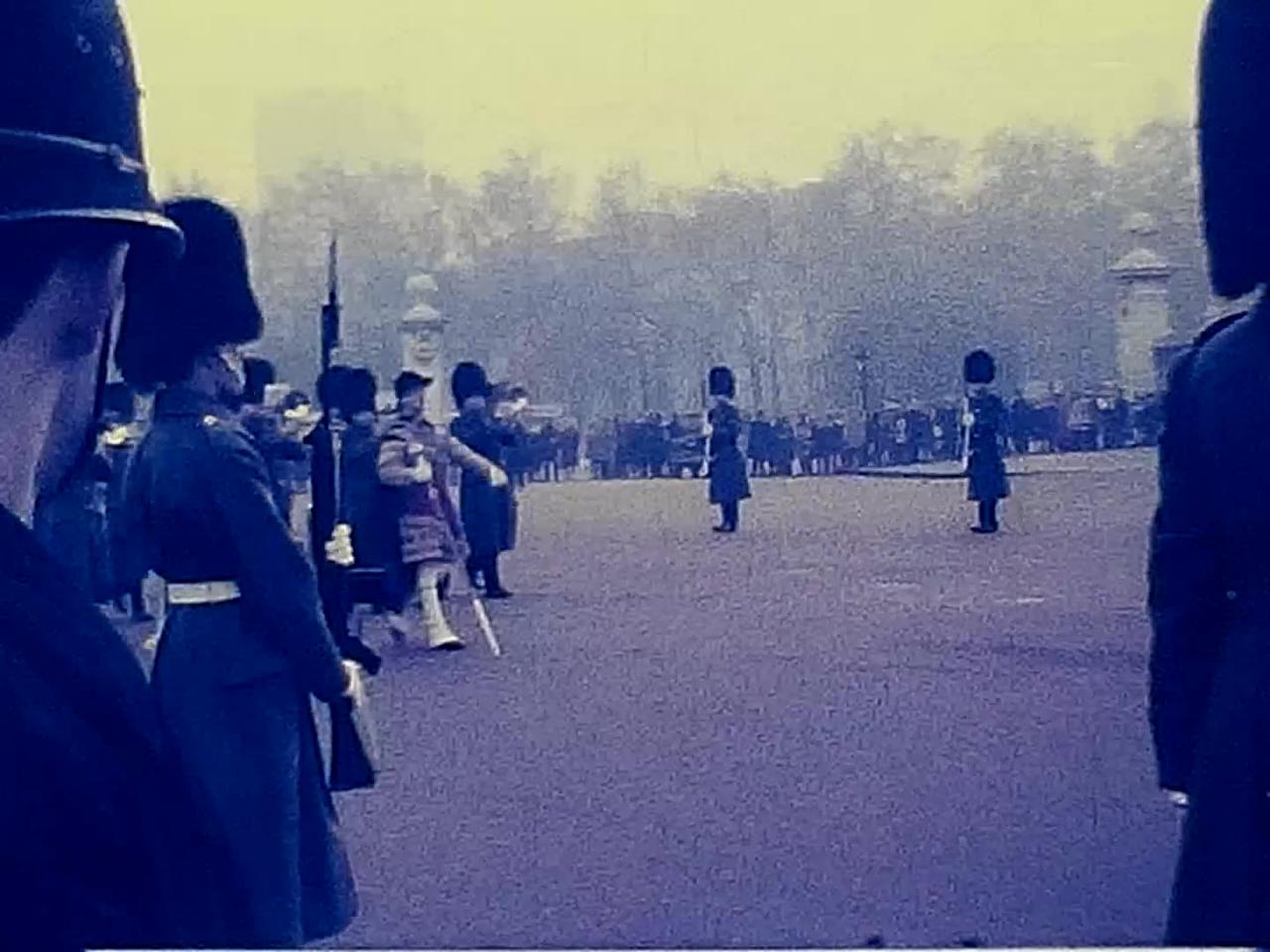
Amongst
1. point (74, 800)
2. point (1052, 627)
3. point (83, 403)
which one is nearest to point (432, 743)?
point (74, 800)

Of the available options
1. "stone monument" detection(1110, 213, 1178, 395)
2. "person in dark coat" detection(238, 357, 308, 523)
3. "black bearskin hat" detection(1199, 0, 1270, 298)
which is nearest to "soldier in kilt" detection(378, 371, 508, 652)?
"person in dark coat" detection(238, 357, 308, 523)

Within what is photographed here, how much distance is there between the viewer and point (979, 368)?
264 centimetres

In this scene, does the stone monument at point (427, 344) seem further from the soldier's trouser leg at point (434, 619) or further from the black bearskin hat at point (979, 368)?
the black bearskin hat at point (979, 368)

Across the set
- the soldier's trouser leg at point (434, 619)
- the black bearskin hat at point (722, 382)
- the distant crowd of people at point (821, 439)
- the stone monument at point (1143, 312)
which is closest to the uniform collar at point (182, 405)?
the soldier's trouser leg at point (434, 619)

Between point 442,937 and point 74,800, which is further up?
point 74,800

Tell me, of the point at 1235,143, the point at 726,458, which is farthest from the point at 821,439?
the point at 1235,143

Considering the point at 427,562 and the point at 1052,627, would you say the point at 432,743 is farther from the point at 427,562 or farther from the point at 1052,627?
the point at 1052,627

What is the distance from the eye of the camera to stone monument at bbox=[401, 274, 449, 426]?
2.62 metres

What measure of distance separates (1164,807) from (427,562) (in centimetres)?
91

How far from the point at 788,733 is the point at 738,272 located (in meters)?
0.55

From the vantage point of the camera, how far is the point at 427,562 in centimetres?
261

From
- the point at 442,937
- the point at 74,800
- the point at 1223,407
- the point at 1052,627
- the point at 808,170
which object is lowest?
the point at 442,937

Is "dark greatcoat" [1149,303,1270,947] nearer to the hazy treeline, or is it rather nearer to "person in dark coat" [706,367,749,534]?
the hazy treeline

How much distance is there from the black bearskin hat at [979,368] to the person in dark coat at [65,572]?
94 centimetres
